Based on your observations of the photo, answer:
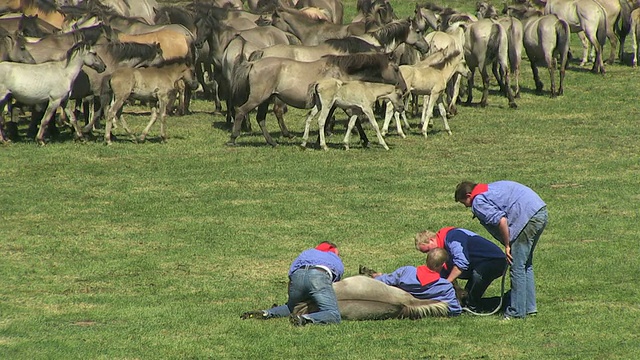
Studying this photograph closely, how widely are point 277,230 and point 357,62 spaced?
7.01 metres

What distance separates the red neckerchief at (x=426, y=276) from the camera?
11.3 m

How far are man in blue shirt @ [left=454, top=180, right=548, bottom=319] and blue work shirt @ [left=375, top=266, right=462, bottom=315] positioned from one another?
1.92ft

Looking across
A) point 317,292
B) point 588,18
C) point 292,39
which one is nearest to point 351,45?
point 292,39

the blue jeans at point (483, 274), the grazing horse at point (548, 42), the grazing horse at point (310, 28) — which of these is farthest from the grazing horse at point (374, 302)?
the grazing horse at point (548, 42)

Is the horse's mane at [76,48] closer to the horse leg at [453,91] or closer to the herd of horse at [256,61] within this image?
the herd of horse at [256,61]

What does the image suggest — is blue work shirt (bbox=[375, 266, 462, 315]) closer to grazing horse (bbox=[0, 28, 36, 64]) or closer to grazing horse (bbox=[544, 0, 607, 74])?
grazing horse (bbox=[0, 28, 36, 64])

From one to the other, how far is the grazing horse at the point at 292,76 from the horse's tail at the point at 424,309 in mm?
10369

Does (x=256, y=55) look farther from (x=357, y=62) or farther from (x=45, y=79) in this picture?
(x=45, y=79)

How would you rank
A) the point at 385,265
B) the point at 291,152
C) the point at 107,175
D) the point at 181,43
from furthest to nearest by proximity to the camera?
the point at 181,43 < the point at 291,152 < the point at 107,175 < the point at 385,265

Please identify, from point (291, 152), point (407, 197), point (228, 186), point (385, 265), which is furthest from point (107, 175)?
point (385, 265)

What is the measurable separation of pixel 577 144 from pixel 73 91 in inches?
382

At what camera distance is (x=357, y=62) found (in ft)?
72.2

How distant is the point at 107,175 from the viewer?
1928cm

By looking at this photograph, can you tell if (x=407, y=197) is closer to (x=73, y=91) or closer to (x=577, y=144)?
(x=577, y=144)
